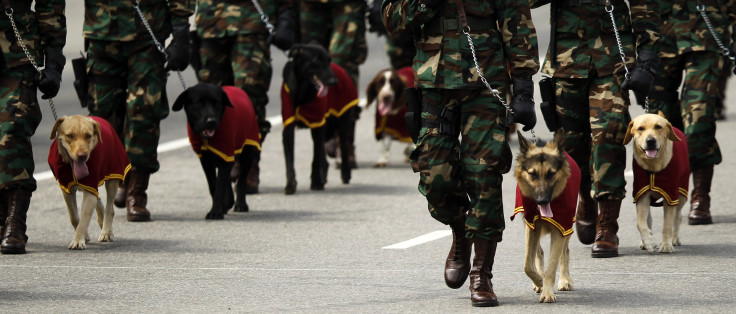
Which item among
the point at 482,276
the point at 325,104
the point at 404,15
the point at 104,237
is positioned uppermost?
the point at 404,15

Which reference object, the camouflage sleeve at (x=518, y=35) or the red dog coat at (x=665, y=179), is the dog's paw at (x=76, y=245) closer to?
the camouflage sleeve at (x=518, y=35)

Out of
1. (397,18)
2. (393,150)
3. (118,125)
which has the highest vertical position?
(397,18)

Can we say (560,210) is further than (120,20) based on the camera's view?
No

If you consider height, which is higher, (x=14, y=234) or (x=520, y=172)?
(x=520, y=172)

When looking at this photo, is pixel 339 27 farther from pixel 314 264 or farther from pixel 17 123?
pixel 314 264

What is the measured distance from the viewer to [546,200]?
7.72m

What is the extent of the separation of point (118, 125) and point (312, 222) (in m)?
1.79

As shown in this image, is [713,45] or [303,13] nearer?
[713,45]

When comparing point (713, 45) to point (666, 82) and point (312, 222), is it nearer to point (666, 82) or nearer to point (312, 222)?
point (666, 82)

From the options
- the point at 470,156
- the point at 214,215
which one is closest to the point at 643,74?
the point at 470,156

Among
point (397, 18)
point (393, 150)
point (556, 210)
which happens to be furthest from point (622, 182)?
point (393, 150)

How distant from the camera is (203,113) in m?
11.3

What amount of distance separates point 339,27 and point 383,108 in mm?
1110

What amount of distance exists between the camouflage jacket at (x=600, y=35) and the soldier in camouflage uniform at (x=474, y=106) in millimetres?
1832
